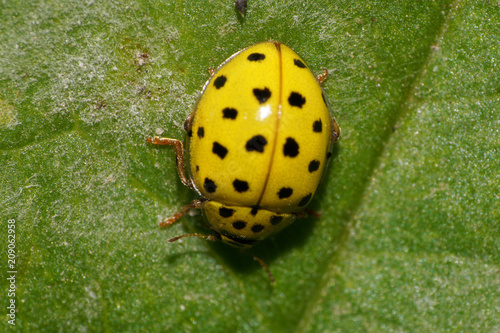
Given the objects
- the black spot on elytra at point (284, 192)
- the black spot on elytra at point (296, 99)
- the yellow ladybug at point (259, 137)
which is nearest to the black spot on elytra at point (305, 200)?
the yellow ladybug at point (259, 137)

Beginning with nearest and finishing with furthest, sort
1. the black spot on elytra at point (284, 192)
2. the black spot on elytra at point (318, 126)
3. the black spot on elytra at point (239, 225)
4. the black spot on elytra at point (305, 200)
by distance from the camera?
the black spot on elytra at point (318, 126) → the black spot on elytra at point (284, 192) → the black spot on elytra at point (305, 200) → the black spot on elytra at point (239, 225)

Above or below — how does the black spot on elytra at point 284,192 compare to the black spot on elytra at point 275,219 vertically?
above

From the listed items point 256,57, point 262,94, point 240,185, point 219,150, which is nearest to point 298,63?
point 256,57

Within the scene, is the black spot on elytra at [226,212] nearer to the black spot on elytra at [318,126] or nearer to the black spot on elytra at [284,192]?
the black spot on elytra at [284,192]

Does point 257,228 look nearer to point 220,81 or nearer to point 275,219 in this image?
point 275,219

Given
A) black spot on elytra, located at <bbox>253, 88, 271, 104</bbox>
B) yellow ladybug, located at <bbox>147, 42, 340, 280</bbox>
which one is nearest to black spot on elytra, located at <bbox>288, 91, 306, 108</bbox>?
yellow ladybug, located at <bbox>147, 42, 340, 280</bbox>

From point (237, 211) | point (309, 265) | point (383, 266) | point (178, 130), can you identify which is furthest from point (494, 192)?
point (178, 130)
